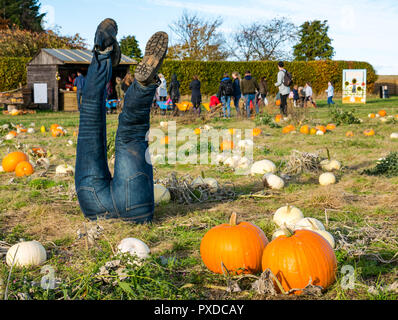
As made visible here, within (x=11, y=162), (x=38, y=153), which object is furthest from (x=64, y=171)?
(x=38, y=153)

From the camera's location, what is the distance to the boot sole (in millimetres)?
3268

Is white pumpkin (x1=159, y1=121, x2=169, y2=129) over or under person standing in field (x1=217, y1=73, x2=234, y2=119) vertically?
under

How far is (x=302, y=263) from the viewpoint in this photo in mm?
2332

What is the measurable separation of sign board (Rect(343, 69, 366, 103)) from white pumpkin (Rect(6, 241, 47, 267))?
24776 millimetres

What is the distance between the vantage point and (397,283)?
87.0 inches

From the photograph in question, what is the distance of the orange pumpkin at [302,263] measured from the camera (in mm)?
2328

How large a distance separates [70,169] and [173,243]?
318 centimetres

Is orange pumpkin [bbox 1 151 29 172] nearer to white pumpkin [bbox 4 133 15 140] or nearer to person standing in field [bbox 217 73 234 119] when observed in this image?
white pumpkin [bbox 4 133 15 140]

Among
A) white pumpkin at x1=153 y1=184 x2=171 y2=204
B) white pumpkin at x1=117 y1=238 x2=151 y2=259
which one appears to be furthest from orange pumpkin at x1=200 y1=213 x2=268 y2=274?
white pumpkin at x1=153 y1=184 x2=171 y2=204

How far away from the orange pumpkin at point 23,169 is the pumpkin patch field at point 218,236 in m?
0.02

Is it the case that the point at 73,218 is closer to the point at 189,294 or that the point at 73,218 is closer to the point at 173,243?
the point at 173,243

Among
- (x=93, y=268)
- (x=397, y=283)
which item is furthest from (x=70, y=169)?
(x=397, y=283)

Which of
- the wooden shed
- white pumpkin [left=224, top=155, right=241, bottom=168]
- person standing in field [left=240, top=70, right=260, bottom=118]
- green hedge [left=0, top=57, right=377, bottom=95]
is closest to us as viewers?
white pumpkin [left=224, top=155, right=241, bottom=168]

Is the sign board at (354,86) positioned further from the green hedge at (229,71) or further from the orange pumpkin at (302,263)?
A: the orange pumpkin at (302,263)
